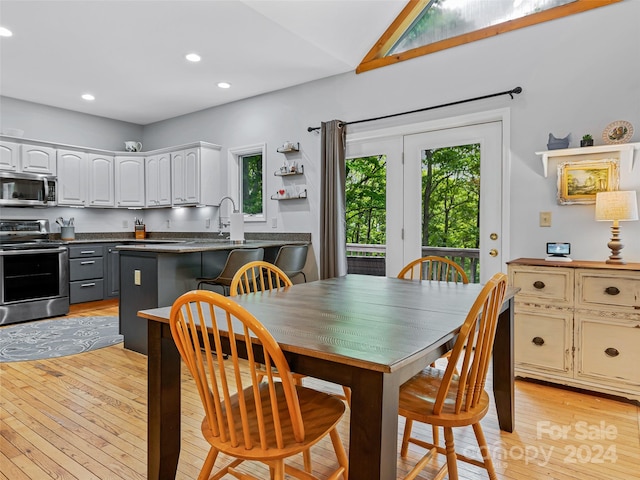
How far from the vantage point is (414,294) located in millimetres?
2049

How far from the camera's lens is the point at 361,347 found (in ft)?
3.85

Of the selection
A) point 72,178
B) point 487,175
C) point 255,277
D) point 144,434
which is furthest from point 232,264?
point 72,178

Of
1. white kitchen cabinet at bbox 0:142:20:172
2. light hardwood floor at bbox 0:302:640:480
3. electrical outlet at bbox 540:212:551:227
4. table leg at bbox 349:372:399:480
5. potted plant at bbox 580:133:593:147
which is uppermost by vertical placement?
white kitchen cabinet at bbox 0:142:20:172

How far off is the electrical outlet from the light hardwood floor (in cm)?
120

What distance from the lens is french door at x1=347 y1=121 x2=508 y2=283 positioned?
355cm

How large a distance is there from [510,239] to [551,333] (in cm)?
87

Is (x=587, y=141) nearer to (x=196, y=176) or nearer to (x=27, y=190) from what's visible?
(x=196, y=176)

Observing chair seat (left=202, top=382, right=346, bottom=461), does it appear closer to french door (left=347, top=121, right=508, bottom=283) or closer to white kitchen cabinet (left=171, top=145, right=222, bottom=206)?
french door (left=347, top=121, right=508, bottom=283)

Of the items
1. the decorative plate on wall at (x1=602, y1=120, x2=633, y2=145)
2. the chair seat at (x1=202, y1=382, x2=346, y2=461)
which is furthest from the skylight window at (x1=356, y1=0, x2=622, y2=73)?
the chair seat at (x1=202, y1=382, x2=346, y2=461)

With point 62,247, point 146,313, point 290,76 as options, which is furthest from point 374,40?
point 62,247

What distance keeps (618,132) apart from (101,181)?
5.91 m

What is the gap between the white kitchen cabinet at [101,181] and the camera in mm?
5816

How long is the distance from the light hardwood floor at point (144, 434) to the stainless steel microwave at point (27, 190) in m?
2.71

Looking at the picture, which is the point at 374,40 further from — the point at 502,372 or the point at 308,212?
the point at 502,372
